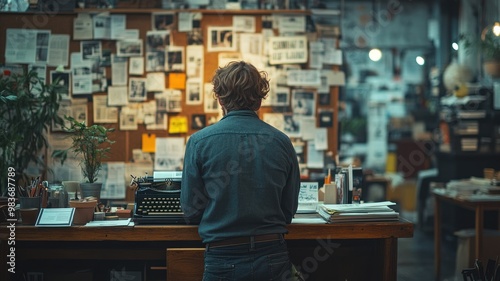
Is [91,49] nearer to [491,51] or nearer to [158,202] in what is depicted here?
[158,202]

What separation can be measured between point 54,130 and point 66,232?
95.5 inches

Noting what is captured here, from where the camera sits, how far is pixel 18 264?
3.83 metres

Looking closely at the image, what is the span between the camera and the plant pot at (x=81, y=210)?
11.6 feet

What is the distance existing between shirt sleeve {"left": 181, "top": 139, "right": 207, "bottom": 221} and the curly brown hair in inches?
10.5

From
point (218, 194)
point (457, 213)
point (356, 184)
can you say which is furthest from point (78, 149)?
point (457, 213)

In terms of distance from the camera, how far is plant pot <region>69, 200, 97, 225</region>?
3531mm

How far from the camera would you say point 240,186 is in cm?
287

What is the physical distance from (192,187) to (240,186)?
0.79ft

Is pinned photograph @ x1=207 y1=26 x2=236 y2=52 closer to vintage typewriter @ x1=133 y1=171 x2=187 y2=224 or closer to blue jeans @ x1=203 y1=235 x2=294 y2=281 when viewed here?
vintage typewriter @ x1=133 y1=171 x2=187 y2=224

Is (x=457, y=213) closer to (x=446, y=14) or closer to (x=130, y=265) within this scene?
(x=446, y=14)

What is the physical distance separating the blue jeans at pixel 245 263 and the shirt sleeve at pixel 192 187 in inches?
8.9

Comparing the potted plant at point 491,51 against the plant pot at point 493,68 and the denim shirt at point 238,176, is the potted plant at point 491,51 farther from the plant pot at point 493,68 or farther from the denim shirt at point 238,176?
the denim shirt at point 238,176

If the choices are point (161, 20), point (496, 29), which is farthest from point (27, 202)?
point (496, 29)

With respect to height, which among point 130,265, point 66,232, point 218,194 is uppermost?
point 218,194
